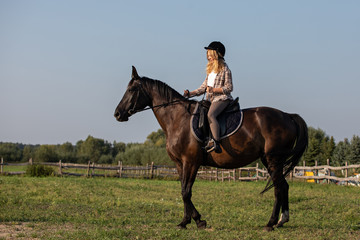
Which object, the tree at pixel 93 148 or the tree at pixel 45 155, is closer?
the tree at pixel 45 155

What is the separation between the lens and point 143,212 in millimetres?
10859

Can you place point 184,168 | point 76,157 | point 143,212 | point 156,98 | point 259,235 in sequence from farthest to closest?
point 76,157 < point 143,212 < point 156,98 < point 184,168 < point 259,235

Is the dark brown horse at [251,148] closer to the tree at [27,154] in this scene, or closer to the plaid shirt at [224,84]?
the plaid shirt at [224,84]

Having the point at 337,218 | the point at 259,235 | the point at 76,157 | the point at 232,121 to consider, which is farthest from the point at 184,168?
the point at 76,157

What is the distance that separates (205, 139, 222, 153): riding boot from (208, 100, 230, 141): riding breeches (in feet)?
0.27

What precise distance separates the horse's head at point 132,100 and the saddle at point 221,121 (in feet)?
3.56

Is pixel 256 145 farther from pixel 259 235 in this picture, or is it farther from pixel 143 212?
pixel 143 212

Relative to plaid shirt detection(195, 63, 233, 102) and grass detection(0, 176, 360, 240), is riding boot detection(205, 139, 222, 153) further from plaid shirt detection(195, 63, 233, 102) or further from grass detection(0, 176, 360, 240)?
grass detection(0, 176, 360, 240)

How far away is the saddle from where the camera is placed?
24.3ft

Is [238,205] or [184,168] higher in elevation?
[184,168]

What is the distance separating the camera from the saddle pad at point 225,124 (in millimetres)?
7391

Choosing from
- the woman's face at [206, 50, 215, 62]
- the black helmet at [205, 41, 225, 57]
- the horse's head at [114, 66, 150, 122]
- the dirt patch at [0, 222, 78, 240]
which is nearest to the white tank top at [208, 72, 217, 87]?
the woman's face at [206, 50, 215, 62]

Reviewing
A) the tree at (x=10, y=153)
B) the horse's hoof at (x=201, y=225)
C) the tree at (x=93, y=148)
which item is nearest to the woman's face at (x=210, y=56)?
the horse's hoof at (x=201, y=225)

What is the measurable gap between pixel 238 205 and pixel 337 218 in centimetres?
383
